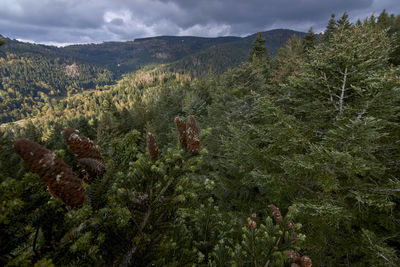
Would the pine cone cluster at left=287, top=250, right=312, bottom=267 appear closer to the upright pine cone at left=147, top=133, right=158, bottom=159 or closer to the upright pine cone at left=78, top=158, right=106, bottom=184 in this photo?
the upright pine cone at left=147, top=133, right=158, bottom=159

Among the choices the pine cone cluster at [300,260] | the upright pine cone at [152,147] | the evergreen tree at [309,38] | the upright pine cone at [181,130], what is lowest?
the pine cone cluster at [300,260]

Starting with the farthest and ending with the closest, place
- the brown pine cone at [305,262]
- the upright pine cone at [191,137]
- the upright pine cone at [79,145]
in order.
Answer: the upright pine cone at [191,137] < the brown pine cone at [305,262] < the upright pine cone at [79,145]

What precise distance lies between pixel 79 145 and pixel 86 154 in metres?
0.10

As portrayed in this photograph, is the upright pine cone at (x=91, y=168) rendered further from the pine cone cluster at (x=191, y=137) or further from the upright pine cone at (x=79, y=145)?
the pine cone cluster at (x=191, y=137)

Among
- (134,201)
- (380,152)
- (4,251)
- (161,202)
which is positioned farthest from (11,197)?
(380,152)

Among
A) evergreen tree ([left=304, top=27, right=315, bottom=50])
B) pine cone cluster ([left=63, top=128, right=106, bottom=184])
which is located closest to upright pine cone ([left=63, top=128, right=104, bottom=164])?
pine cone cluster ([left=63, top=128, right=106, bottom=184])

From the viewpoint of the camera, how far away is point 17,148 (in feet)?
3.59

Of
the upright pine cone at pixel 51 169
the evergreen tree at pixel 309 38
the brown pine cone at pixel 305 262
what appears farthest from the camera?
the evergreen tree at pixel 309 38

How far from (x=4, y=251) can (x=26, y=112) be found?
11053 inches

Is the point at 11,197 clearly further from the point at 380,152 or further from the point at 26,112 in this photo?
the point at 26,112

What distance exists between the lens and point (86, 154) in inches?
59.2

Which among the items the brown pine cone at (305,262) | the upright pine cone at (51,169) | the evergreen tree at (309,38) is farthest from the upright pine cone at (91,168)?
the evergreen tree at (309,38)

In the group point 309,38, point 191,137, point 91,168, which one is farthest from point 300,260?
point 309,38

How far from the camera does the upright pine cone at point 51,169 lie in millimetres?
1096
